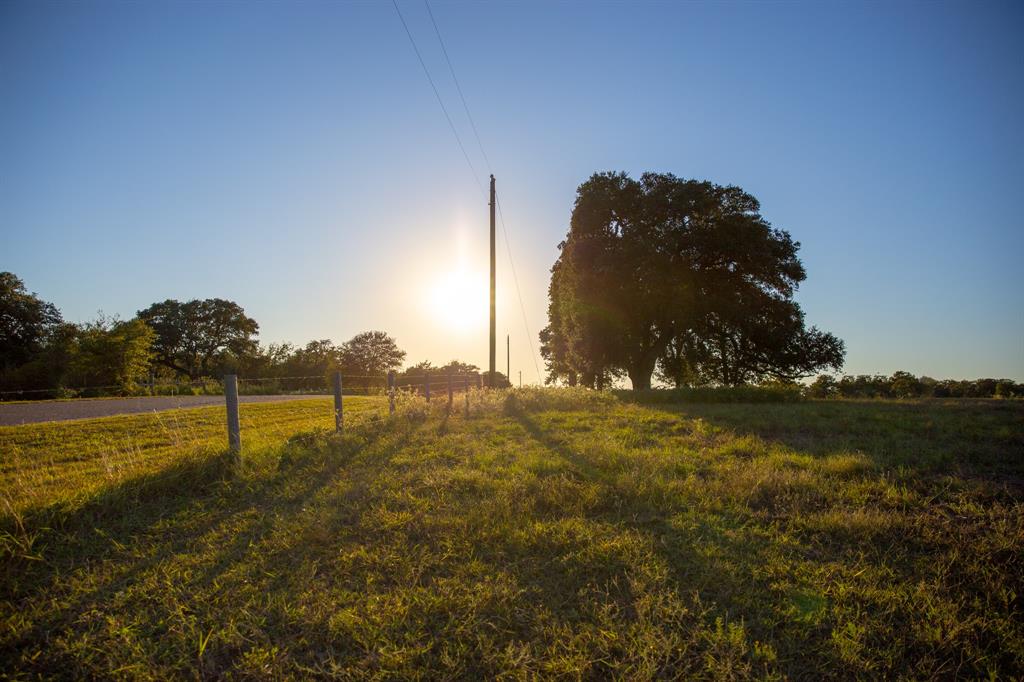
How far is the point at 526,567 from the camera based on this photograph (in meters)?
3.64

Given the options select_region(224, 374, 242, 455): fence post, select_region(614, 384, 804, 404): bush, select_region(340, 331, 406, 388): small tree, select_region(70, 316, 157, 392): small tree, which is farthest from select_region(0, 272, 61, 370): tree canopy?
select_region(614, 384, 804, 404): bush

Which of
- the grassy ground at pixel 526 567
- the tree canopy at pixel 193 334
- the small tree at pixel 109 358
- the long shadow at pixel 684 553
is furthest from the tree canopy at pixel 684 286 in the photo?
the tree canopy at pixel 193 334

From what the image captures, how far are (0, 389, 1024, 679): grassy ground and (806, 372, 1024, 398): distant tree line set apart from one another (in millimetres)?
14611

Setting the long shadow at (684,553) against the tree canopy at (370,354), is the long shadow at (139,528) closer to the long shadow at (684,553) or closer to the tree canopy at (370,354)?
the long shadow at (684,553)

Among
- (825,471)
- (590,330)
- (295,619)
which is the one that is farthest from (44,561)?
(590,330)

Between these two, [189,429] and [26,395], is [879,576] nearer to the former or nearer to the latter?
[189,429]

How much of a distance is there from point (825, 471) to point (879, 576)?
278 cm

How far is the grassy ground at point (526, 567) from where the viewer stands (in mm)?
2656

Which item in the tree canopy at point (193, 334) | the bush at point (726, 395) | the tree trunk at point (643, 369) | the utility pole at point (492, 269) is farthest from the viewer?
the tree canopy at point (193, 334)

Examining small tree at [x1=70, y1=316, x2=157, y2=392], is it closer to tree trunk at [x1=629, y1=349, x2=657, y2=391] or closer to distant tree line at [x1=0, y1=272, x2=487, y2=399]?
distant tree line at [x1=0, y1=272, x2=487, y2=399]

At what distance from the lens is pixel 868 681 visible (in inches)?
94.6

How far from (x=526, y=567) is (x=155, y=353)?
153 feet

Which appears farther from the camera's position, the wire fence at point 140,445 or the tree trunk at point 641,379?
the tree trunk at point 641,379

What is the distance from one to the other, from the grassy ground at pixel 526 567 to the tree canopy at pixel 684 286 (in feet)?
48.3
